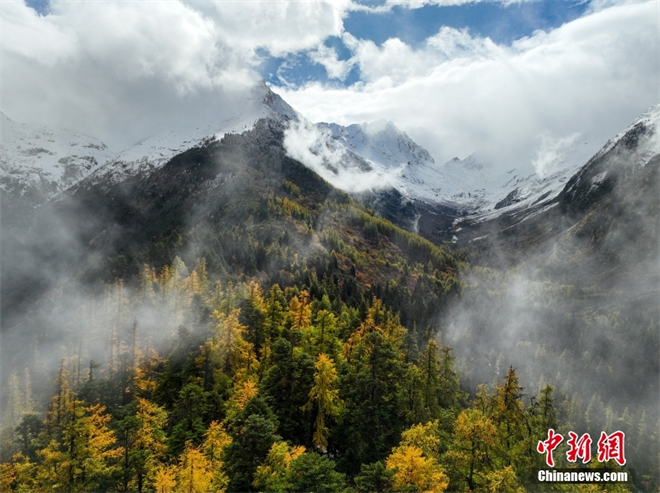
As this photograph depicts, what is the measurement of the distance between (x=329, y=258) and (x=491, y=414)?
135m

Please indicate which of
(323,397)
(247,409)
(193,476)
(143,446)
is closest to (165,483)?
(193,476)

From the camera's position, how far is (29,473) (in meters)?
39.1

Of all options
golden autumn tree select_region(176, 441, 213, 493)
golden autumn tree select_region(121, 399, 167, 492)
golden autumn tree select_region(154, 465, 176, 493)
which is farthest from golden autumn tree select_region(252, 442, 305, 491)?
golden autumn tree select_region(121, 399, 167, 492)

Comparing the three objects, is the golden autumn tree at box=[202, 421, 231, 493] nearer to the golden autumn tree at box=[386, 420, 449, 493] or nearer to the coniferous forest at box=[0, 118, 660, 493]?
the coniferous forest at box=[0, 118, 660, 493]

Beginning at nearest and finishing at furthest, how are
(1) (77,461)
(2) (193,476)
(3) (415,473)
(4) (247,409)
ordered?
1. (3) (415,473)
2. (2) (193,476)
3. (1) (77,461)
4. (4) (247,409)

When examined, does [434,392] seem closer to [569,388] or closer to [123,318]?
[123,318]

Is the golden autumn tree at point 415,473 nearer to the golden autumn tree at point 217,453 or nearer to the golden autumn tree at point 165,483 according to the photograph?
the golden autumn tree at point 217,453

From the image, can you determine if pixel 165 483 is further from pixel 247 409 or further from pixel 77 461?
pixel 247 409

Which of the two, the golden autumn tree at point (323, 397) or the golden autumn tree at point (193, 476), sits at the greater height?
the golden autumn tree at point (323, 397)

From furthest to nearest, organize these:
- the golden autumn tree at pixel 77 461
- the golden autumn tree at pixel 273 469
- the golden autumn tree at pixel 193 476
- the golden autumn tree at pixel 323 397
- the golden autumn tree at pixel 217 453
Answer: the golden autumn tree at pixel 323 397 < the golden autumn tree at pixel 77 461 < the golden autumn tree at pixel 217 453 < the golden autumn tree at pixel 273 469 < the golden autumn tree at pixel 193 476

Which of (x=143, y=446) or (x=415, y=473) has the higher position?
(x=143, y=446)

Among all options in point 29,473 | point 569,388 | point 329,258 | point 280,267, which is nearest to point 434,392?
point 29,473

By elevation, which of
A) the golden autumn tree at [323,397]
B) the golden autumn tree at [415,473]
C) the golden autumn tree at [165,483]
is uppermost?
the golden autumn tree at [323,397]

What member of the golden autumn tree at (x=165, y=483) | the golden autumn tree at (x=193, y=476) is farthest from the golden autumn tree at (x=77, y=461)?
the golden autumn tree at (x=193, y=476)
